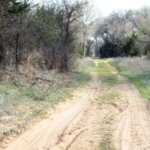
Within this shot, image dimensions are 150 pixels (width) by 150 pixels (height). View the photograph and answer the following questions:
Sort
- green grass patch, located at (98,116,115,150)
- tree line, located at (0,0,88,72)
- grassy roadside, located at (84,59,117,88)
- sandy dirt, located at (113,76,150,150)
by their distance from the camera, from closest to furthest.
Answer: green grass patch, located at (98,116,115,150) → sandy dirt, located at (113,76,150,150) → tree line, located at (0,0,88,72) → grassy roadside, located at (84,59,117,88)

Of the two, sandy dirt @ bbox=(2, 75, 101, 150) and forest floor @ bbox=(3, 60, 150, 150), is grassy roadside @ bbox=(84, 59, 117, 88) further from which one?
sandy dirt @ bbox=(2, 75, 101, 150)

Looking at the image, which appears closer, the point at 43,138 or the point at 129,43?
the point at 43,138

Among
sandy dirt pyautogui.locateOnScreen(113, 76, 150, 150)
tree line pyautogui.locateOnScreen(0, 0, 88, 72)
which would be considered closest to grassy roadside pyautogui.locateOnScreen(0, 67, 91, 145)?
tree line pyautogui.locateOnScreen(0, 0, 88, 72)

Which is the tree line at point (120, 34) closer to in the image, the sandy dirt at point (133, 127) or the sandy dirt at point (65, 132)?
the sandy dirt at point (133, 127)

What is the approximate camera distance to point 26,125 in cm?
614

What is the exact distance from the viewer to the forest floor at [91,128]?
4953mm

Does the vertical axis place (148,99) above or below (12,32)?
below

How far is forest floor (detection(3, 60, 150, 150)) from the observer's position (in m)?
4.95

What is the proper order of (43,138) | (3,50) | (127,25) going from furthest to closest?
(127,25) → (3,50) → (43,138)

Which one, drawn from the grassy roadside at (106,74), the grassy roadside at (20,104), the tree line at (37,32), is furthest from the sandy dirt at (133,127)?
the tree line at (37,32)

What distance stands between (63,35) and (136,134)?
49.9 feet

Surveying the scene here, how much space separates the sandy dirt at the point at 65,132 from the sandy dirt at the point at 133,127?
558mm

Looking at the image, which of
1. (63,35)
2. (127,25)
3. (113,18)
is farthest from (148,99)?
(113,18)

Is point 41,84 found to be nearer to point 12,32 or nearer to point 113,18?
point 12,32
